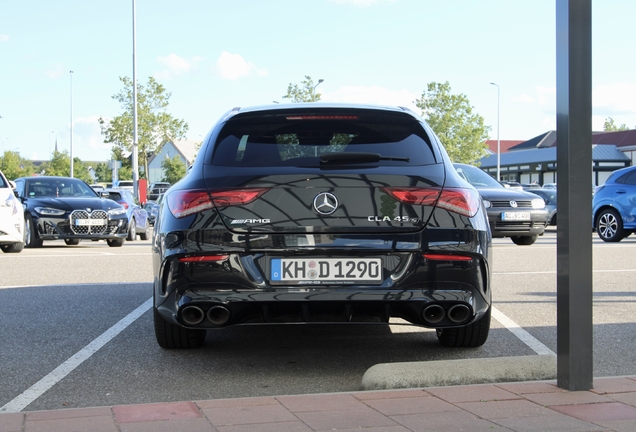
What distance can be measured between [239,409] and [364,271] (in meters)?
1.12

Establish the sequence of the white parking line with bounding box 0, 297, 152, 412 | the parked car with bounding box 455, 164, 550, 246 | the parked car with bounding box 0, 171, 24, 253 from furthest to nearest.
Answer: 1. the parked car with bounding box 455, 164, 550, 246
2. the parked car with bounding box 0, 171, 24, 253
3. the white parking line with bounding box 0, 297, 152, 412

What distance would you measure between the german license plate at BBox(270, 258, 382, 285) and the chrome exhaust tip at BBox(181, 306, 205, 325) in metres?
0.47

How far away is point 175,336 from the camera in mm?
5559

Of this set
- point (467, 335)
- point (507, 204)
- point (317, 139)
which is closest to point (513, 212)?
point (507, 204)

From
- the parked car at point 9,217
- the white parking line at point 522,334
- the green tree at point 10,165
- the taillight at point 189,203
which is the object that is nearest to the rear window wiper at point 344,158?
the taillight at point 189,203

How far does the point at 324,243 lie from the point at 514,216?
484 inches

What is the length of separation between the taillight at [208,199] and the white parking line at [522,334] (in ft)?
7.27

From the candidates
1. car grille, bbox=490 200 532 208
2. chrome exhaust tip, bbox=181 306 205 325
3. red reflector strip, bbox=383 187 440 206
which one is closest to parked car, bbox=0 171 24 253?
car grille, bbox=490 200 532 208

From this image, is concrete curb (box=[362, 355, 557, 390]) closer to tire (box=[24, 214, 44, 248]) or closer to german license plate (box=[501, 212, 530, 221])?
german license plate (box=[501, 212, 530, 221])

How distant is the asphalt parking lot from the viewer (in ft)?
15.3

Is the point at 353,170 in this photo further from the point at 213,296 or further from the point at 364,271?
the point at 213,296

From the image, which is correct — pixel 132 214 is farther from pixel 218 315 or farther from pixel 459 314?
pixel 459 314

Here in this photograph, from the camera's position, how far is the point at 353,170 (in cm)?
476

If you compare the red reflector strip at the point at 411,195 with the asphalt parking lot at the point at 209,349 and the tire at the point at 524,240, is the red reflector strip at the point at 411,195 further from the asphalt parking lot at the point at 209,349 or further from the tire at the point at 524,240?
the tire at the point at 524,240
